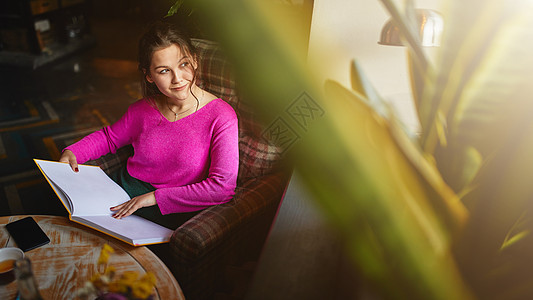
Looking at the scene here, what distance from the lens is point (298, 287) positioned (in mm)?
626

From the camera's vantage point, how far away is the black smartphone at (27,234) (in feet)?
3.00

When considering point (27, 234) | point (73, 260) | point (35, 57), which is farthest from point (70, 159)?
point (35, 57)

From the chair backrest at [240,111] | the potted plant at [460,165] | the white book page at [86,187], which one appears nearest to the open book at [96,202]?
the white book page at [86,187]

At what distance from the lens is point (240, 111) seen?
1.30m

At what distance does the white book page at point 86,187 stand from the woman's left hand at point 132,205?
0.09 feet

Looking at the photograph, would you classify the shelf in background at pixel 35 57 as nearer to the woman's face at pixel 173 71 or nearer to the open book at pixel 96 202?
the open book at pixel 96 202

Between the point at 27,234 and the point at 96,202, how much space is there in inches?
7.3

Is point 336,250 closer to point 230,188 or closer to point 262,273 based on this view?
point 262,273

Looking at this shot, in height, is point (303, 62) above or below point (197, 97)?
above

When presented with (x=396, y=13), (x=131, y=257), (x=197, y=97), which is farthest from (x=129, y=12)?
(x=396, y=13)

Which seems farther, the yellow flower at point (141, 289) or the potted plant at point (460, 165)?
the yellow flower at point (141, 289)

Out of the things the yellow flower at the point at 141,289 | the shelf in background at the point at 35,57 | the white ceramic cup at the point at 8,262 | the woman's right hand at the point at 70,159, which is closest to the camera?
the yellow flower at the point at 141,289

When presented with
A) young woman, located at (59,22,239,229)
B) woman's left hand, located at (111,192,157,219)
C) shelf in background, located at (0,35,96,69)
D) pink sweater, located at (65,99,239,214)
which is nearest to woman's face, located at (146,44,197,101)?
young woman, located at (59,22,239,229)

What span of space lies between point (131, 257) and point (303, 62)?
2.52 ft
